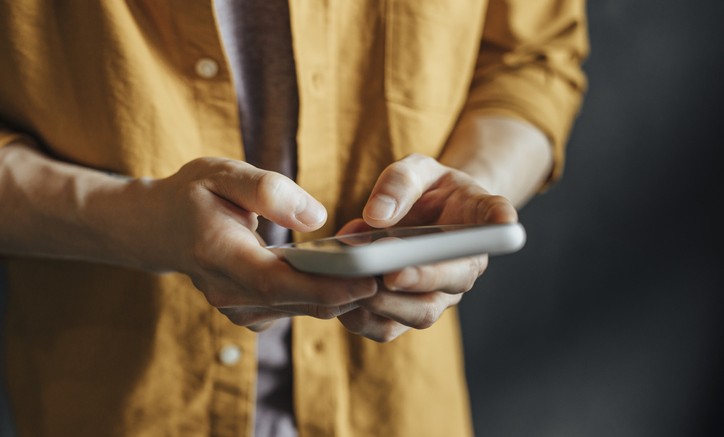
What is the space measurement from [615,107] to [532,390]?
0.46m

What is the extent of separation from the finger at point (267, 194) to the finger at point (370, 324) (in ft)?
0.23

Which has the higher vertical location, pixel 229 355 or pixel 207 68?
pixel 207 68

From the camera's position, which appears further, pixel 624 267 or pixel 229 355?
pixel 624 267

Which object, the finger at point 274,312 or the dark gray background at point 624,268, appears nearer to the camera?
the finger at point 274,312

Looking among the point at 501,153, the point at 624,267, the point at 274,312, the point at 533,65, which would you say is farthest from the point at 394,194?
the point at 624,267

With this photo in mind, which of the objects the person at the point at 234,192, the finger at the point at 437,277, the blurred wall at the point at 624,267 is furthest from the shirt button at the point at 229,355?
the blurred wall at the point at 624,267

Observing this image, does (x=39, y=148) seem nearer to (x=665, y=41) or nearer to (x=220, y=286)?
(x=220, y=286)

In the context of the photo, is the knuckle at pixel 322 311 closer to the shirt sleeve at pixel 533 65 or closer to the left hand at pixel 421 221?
the left hand at pixel 421 221

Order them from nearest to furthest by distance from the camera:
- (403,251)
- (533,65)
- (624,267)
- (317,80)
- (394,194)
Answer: (403,251)
(394,194)
(317,80)
(533,65)
(624,267)

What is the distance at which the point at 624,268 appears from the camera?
3.26 ft

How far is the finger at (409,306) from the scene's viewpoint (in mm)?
395

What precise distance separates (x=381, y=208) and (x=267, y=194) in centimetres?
9

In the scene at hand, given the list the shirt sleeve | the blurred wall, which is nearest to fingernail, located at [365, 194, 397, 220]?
the shirt sleeve

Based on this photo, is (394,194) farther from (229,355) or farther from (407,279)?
(229,355)
